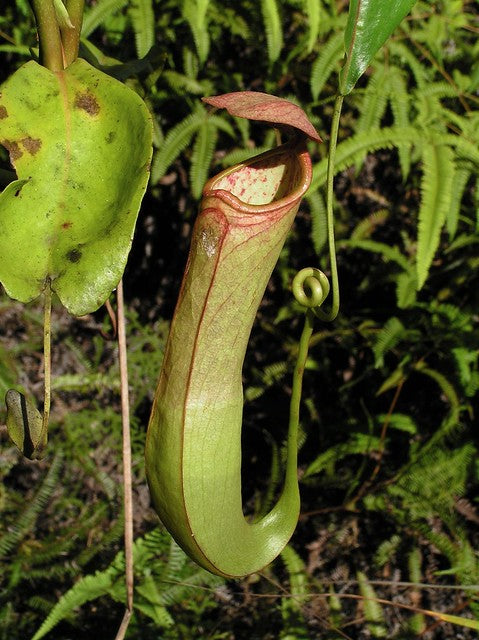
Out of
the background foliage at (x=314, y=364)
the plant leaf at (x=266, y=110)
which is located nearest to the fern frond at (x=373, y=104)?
the background foliage at (x=314, y=364)

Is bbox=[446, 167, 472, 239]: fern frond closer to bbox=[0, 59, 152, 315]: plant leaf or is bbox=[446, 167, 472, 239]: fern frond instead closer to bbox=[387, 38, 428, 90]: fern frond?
bbox=[387, 38, 428, 90]: fern frond

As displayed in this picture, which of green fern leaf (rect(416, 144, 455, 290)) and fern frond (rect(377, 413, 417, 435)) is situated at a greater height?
green fern leaf (rect(416, 144, 455, 290))

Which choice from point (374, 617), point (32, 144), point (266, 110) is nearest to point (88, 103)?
point (32, 144)

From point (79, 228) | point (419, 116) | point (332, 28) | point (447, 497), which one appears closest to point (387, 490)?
point (447, 497)

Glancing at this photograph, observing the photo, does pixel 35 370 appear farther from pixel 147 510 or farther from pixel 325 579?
pixel 325 579

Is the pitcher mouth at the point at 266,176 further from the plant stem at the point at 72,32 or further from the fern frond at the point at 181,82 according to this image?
the fern frond at the point at 181,82

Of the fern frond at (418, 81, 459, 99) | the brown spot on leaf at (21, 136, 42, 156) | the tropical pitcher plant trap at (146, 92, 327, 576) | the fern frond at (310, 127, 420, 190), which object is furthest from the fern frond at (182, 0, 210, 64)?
the brown spot on leaf at (21, 136, 42, 156)
